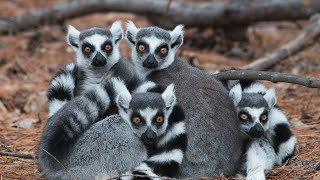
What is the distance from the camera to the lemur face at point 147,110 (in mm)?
5344

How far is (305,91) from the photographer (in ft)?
28.1

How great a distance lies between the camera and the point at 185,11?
10336 millimetres

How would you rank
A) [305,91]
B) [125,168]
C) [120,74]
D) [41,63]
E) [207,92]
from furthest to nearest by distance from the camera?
1. [41,63]
2. [305,91]
3. [120,74]
4. [207,92]
5. [125,168]

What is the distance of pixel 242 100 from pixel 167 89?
82cm

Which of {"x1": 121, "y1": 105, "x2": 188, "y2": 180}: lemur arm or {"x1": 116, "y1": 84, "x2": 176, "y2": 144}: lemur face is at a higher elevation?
{"x1": 116, "y1": 84, "x2": 176, "y2": 144}: lemur face

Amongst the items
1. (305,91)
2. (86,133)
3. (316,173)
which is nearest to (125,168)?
(86,133)

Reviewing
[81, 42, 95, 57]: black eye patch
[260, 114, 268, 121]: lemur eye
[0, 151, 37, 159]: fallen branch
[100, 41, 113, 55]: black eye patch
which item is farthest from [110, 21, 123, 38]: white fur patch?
[260, 114, 268, 121]: lemur eye

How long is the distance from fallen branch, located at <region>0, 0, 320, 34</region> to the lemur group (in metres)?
4.01

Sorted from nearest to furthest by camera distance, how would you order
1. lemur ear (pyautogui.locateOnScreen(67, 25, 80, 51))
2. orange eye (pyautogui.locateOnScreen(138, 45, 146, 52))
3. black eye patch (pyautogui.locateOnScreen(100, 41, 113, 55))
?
black eye patch (pyautogui.locateOnScreen(100, 41, 113, 55))
orange eye (pyautogui.locateOnScreen(138, 45, 146, 52))
lemur ear (pyautogui.locateOnScreen(67, 25, 80, 51))

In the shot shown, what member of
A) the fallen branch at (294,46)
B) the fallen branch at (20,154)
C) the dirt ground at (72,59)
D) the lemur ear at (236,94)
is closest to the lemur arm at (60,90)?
the fallen branch at (20,154)

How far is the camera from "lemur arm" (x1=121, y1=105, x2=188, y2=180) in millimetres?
5184

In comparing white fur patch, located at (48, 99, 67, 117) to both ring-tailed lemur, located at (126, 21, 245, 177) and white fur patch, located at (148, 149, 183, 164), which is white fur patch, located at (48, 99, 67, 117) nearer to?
ring-tailed lemur, located at (126, 21, 245, 177)

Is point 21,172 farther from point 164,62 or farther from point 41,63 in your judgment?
point 41,63

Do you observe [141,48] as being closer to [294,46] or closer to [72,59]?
[294,46]
